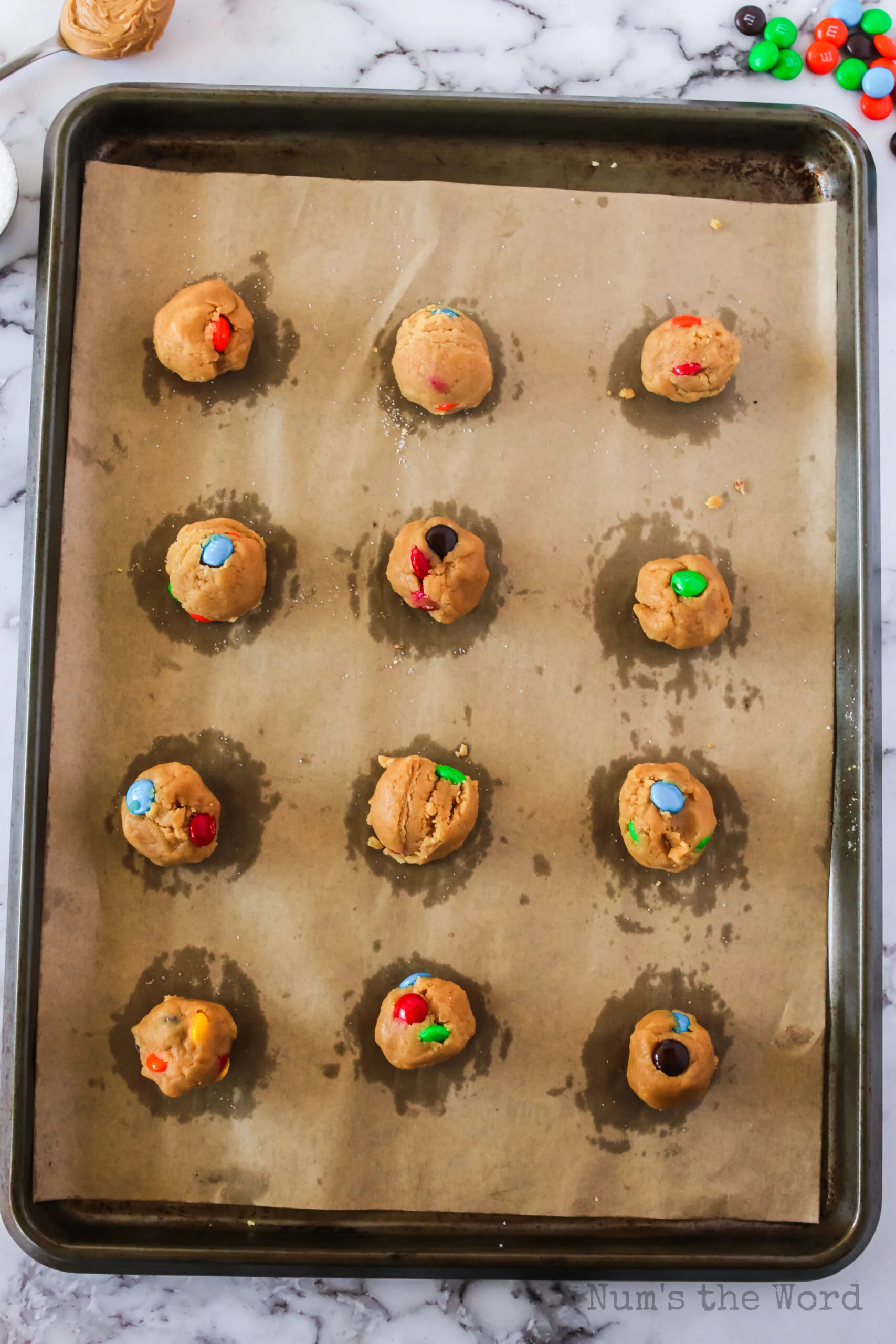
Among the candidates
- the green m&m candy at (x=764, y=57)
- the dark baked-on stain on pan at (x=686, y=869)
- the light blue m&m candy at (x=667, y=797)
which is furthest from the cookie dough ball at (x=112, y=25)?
the light blue m&m candy at (x=667, y=797)

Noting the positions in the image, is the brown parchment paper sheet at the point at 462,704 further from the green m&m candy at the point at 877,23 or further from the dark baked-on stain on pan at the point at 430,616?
the green m&m candy at the point at 877,23

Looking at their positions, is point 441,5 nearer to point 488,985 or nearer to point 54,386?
point 54,386

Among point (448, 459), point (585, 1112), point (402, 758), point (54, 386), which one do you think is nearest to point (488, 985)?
point (585, 1112)

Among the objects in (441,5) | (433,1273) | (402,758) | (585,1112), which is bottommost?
(433,1273)

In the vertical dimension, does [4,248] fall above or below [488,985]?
above

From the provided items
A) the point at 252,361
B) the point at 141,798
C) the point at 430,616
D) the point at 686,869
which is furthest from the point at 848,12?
the point at 141,798

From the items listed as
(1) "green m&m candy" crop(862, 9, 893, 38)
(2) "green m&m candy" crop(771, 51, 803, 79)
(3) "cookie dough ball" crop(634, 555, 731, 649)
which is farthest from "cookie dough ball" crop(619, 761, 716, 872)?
(1) "green m&m candy" crop(862, 9, 893, 38)
